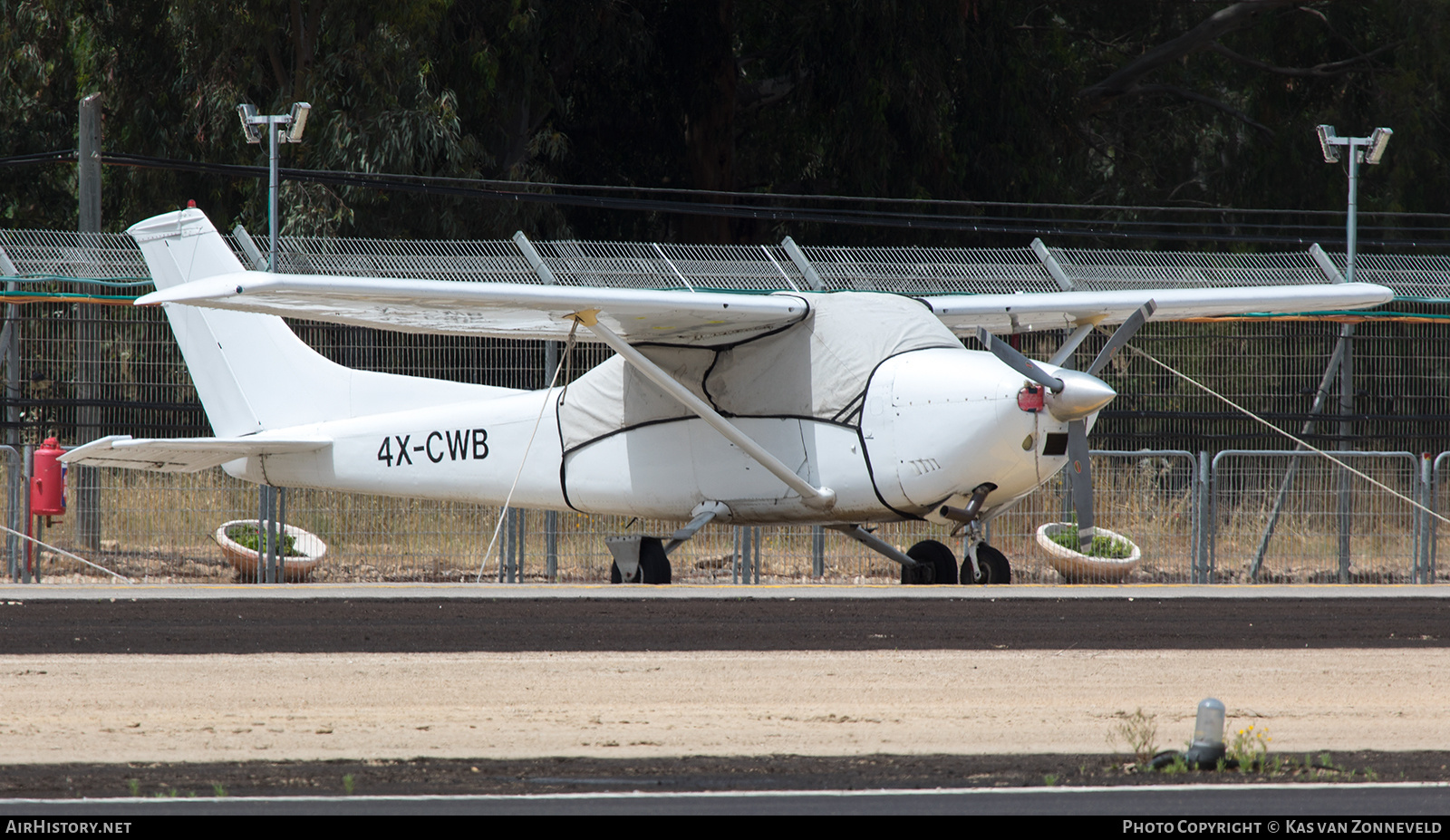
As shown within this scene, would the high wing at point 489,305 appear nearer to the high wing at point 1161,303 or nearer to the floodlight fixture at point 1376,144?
the high wing at point 1161,303

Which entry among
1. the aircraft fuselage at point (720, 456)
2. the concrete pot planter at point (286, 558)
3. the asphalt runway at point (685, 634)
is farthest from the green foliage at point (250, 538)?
the asphalt runway at point (685, 634)

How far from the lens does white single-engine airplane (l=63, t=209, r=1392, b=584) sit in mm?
14477

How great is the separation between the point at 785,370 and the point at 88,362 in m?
7.77

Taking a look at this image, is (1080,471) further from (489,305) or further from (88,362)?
(88,362)

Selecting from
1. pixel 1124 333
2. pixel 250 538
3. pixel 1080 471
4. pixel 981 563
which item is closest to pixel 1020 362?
pixel 1080 471

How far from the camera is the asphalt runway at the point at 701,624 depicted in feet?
34.3

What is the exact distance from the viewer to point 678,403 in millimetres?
16078

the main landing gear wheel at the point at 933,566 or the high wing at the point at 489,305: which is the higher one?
the high wing at the point at 489,305

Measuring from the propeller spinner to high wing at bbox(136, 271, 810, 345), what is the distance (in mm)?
1930

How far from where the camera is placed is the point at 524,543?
18469mm

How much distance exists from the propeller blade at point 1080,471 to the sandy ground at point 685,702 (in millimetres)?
4368

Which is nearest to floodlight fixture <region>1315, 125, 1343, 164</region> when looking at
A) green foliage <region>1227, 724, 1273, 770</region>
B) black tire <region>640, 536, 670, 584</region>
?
black tire <region>640, 536, 670, 584</region>

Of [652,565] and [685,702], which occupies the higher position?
[685,702]

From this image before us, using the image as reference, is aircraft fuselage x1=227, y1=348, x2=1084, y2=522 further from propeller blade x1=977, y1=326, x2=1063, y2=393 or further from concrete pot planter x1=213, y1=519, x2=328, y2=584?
concrete pot planter x1=213, y1=519, x2=328, y2=584
